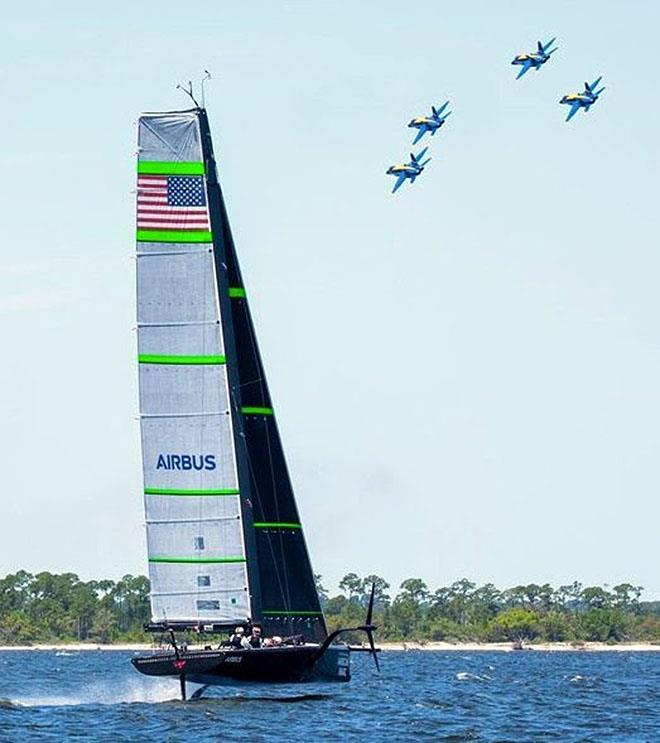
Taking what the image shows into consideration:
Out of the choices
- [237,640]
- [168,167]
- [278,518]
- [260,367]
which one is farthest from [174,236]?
[237,640]

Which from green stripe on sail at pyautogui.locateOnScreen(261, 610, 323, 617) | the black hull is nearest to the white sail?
green stripe on sail at pyautogui.locateOnScreen(261, 610, 323, 617)

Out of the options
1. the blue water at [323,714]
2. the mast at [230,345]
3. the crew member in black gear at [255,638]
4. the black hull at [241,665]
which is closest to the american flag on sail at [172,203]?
the mast at [230,345]

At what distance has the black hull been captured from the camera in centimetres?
5703

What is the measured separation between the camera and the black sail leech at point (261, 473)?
199ft

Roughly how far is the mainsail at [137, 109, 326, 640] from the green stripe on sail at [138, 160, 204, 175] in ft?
0.09

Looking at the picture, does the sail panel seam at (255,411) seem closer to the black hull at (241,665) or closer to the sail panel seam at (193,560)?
the sail panel seam at (193,560)

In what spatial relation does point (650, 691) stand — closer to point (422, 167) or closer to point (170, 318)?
point (422, 167)

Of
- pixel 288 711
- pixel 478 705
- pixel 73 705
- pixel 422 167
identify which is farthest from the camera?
pixel 422 167

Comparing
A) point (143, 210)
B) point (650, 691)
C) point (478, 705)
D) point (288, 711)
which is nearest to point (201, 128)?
point (143, 210)

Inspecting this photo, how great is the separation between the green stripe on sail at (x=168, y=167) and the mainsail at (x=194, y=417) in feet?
0.09

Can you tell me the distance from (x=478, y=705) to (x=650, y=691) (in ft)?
61.2

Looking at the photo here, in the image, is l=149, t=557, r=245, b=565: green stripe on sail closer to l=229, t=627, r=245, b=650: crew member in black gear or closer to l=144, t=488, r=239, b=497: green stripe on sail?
l=144, t=488, r=239, b=497: green stripe on sail

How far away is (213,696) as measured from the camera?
61.6m

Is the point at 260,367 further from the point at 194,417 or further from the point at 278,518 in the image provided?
the point at 278,518
